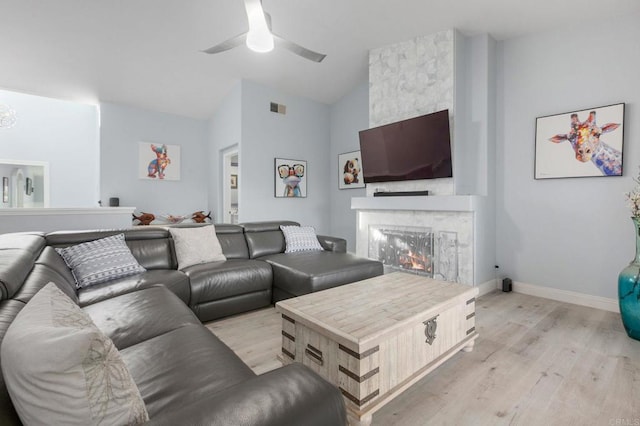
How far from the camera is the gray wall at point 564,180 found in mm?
2885

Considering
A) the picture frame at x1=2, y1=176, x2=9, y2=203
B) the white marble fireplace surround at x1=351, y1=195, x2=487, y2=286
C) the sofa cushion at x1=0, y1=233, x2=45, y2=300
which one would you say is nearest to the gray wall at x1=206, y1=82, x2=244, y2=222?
the white marble fireplace surround at x1=351, y1=195, x2=487, y2=286

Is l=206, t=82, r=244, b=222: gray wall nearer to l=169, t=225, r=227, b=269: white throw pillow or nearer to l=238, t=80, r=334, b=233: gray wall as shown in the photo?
l=238, t=80, r=334, b=233: gray wall

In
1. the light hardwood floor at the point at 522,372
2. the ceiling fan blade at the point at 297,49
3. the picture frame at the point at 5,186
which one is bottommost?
the light hardwood floor at the point at 522,372

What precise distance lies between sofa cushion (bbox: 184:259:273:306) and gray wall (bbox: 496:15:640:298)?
2.89 meters

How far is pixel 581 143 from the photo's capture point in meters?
3.09

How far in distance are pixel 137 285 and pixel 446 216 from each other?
315 cm

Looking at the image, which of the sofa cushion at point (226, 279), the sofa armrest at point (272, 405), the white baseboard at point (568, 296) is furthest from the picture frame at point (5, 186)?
the white baseboard at point (568, 296)

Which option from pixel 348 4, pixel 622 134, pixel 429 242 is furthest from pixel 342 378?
pixel 348 4

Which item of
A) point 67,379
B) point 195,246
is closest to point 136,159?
point 195,246

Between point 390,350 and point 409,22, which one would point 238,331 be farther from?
point 409,22

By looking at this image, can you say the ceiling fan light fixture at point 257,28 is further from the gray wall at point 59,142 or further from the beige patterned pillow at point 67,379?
the gray wall at point 59,142

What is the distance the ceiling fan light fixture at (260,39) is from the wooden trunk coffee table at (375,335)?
6.41 feet

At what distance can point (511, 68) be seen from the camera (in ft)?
11.8

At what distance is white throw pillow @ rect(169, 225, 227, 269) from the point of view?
2.84m
